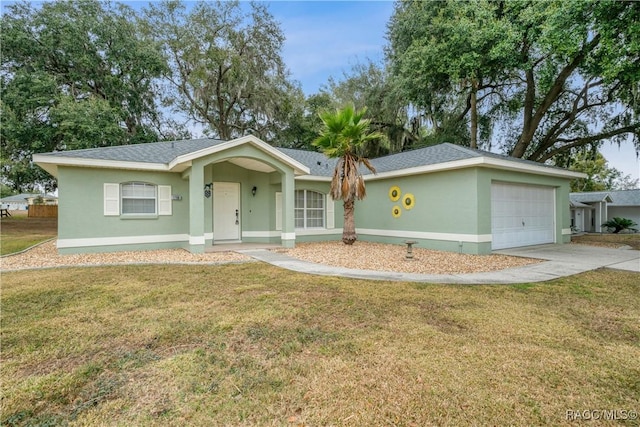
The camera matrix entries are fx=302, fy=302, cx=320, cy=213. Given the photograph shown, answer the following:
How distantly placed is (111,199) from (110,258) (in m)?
2.24

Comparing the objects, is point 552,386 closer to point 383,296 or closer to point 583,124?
point 383,296

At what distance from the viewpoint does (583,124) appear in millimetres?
16891

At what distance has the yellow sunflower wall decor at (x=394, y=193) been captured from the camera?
1228 centimetres

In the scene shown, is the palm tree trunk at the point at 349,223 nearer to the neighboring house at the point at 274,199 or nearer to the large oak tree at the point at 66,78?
the neighboring house at the point at 274,199

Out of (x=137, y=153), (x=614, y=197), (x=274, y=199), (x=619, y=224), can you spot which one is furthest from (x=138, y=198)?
(x=614, y=197)

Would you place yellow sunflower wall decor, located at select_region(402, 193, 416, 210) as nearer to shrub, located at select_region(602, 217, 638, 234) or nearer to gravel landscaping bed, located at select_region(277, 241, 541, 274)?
gravel landscaping bed, located at select_region(277, 241, 541, 274)

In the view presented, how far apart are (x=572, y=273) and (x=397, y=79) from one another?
12501 millimetres

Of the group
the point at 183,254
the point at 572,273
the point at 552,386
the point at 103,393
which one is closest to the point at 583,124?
the point at 572,273

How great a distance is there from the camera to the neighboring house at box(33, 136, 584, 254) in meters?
9.52

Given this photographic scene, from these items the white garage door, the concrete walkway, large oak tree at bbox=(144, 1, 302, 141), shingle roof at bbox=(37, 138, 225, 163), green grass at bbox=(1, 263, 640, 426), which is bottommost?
green grass at bbox=(1, 263, 640, 426)

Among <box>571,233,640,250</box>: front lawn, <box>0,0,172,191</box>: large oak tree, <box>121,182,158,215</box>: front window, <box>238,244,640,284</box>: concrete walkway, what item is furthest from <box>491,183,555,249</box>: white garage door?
<box>0,0,172,191</box>: large oak tree

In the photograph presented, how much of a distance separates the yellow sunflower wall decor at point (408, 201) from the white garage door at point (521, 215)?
2.67m

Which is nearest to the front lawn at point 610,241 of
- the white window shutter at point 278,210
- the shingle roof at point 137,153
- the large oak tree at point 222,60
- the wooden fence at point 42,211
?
the white window shutter at point 278,210

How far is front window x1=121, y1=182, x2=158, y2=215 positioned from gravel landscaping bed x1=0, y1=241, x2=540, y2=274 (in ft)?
4.77
